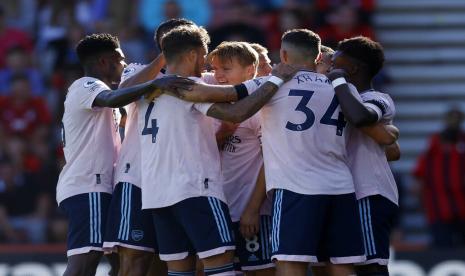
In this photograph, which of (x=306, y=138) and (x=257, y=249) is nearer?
(x=306, y=138)

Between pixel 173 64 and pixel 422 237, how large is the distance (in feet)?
23.4

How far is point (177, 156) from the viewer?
8812 millimetres

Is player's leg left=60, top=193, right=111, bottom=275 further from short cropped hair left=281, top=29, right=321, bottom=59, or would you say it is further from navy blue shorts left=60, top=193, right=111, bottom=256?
short cropped hair left=281, top=29, right=321, bottom=59

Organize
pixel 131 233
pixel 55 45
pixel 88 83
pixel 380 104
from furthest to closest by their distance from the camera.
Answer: pixel 55 45 < pixel 88 83 < pixel 131 233 < pixel 380 104

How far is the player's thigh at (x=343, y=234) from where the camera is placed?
880 centimetres

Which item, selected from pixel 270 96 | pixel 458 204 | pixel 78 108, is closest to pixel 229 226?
pixel 270 96

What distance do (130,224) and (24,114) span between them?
6.20 meters

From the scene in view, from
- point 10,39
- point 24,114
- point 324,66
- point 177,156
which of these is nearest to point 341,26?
point 24,114

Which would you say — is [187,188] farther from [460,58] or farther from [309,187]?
[460,58]

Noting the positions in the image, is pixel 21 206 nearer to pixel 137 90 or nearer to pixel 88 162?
pixel 88 162

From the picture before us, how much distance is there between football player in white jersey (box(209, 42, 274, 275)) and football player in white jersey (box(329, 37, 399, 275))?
2.17ft

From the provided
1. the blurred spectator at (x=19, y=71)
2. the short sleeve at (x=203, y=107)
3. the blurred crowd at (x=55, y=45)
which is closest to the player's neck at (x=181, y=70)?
the short sleeve at (x=203, y=107)

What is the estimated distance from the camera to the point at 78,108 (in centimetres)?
948

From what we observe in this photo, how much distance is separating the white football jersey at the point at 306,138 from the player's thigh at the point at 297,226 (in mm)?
73
